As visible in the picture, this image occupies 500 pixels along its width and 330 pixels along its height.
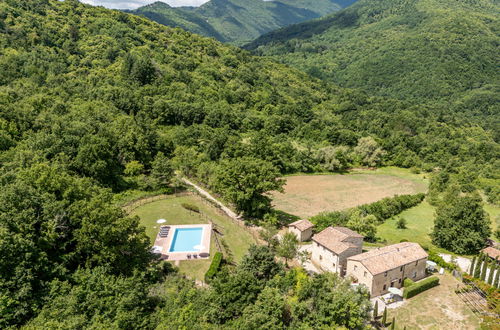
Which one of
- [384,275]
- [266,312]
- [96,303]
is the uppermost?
[266,312]

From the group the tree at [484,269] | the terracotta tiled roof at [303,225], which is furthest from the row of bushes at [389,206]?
the tree at [484,269]

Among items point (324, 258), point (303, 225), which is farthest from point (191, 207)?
point (324, 258)

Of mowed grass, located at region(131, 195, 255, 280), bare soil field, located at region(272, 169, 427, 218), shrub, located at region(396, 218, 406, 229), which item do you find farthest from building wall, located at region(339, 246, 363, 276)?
shrub, located at region(396, 218, 406, 229)

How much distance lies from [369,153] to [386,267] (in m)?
54.7

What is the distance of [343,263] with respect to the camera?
108 ft

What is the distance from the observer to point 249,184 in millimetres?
40844

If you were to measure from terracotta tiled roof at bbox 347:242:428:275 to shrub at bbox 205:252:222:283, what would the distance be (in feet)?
41.3

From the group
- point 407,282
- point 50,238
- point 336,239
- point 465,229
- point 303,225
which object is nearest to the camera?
point 50,238

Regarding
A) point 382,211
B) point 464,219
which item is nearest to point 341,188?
point 382,211

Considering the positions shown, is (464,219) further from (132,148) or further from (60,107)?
(60,107)

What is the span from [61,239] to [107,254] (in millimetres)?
4326

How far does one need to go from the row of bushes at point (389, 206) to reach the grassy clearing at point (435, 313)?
56.0 ft

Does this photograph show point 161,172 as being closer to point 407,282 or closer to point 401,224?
point 407,282

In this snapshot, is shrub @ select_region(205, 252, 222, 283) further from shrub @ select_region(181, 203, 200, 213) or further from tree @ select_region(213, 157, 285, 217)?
shrub @ select_region(181, 203, 200, 213)
